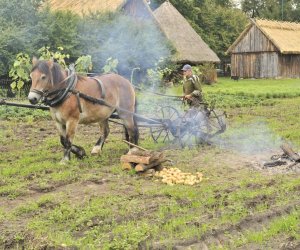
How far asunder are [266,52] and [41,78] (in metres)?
33.0

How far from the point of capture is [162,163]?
28.0 ft

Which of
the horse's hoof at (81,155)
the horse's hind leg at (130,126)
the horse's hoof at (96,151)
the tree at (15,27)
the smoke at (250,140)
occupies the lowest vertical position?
the smoke at (250,140)

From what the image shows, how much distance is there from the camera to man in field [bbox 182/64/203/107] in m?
10.7

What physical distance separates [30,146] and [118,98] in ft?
7.91

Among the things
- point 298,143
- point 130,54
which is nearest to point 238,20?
point 130,54

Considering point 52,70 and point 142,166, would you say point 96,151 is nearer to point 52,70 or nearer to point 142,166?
point 142,166

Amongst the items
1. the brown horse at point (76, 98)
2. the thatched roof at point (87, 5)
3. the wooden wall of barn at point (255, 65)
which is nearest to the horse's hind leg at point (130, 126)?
the brown horse at point (76, 98)

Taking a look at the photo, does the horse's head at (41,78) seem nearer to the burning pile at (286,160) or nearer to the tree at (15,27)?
the burning pile at (286,160)

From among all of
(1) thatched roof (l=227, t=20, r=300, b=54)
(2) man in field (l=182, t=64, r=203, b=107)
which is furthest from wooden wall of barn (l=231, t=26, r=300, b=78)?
(2) man in field (l=182, t=64, r=203, b=107)

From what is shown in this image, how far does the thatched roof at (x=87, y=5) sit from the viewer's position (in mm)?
27975

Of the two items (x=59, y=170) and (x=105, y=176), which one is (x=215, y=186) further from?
(x=59, y=170)

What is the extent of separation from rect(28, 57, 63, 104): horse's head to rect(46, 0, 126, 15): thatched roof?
59.2ft

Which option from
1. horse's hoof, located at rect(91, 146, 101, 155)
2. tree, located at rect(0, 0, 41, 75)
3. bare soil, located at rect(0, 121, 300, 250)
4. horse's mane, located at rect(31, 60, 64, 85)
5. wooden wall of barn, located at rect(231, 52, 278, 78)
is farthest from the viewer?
wooden wall of barn, located at rect(231, 52, 278, 78)

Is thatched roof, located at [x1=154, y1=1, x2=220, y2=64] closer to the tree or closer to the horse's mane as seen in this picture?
the tree
